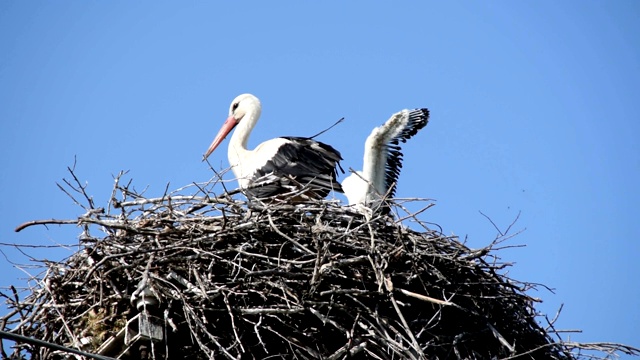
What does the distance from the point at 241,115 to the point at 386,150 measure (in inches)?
64.8


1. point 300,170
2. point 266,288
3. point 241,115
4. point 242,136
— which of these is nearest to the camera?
point 266,288

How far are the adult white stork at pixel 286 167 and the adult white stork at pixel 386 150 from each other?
0.73 ft

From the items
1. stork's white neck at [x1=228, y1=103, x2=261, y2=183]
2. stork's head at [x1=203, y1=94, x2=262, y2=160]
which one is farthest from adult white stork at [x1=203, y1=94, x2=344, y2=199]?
stork's head at [x1=203, y1=94, x2=262, y2=160]

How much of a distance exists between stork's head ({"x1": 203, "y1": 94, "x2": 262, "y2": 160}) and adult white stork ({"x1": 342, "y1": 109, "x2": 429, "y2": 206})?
131 cm

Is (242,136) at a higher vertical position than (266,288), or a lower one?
higher

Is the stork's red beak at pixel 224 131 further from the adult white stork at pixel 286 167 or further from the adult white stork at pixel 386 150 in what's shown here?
the adult white stork at pixel 386 150

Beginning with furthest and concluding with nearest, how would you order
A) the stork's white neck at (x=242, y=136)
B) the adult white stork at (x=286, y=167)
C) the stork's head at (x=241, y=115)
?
the stork's head at (x=241, y=115) → the stork's white neck at (x=242, y=136) → the adult white stork at (x=286, y=167)

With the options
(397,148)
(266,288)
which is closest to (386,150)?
(397,148)

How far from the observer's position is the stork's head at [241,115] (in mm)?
8500

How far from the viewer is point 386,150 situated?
755 centimetres

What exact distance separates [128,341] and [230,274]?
66 centimetres

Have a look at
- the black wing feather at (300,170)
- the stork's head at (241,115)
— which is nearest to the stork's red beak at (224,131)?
the stork's head at (241,115)

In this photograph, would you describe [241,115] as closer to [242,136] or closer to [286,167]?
[242,136]

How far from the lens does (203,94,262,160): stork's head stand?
8.50m
